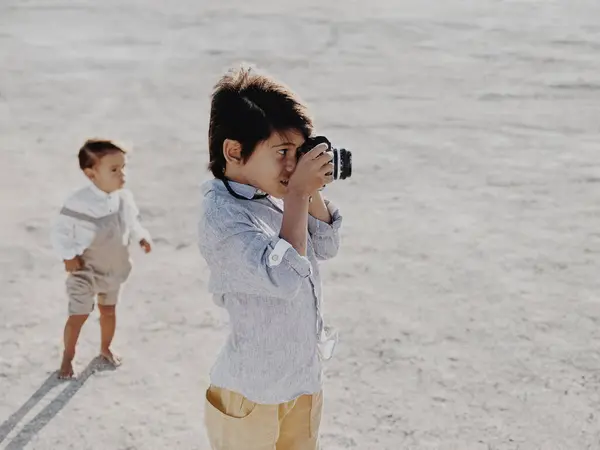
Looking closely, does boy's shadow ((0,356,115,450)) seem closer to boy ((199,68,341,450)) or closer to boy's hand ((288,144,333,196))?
boy ((199,68,341,450))

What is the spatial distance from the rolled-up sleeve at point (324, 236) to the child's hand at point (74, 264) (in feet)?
5.41

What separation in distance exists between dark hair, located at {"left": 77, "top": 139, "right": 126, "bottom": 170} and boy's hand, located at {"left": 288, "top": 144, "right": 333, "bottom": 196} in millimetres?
1827

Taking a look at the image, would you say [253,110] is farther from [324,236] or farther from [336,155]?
[324,236]

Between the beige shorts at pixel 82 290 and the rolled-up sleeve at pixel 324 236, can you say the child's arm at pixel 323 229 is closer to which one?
the rolled-up sleeve at pixel 324 236

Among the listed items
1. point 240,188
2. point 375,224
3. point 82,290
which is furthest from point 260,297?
point 375,224

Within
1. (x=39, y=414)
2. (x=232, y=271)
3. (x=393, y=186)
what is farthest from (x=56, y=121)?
(x=232, y=271)

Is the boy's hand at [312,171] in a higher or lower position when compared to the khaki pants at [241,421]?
higher

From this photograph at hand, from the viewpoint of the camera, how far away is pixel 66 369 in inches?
177

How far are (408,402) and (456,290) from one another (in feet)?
4.05

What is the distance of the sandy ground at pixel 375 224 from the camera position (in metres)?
4.27

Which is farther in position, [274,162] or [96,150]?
[96,150]

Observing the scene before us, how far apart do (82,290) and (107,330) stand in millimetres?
363

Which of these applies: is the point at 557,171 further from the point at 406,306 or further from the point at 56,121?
the point at 56,121

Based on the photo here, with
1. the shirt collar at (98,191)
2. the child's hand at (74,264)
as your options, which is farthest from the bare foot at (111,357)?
the shirt collar at (98,191)
